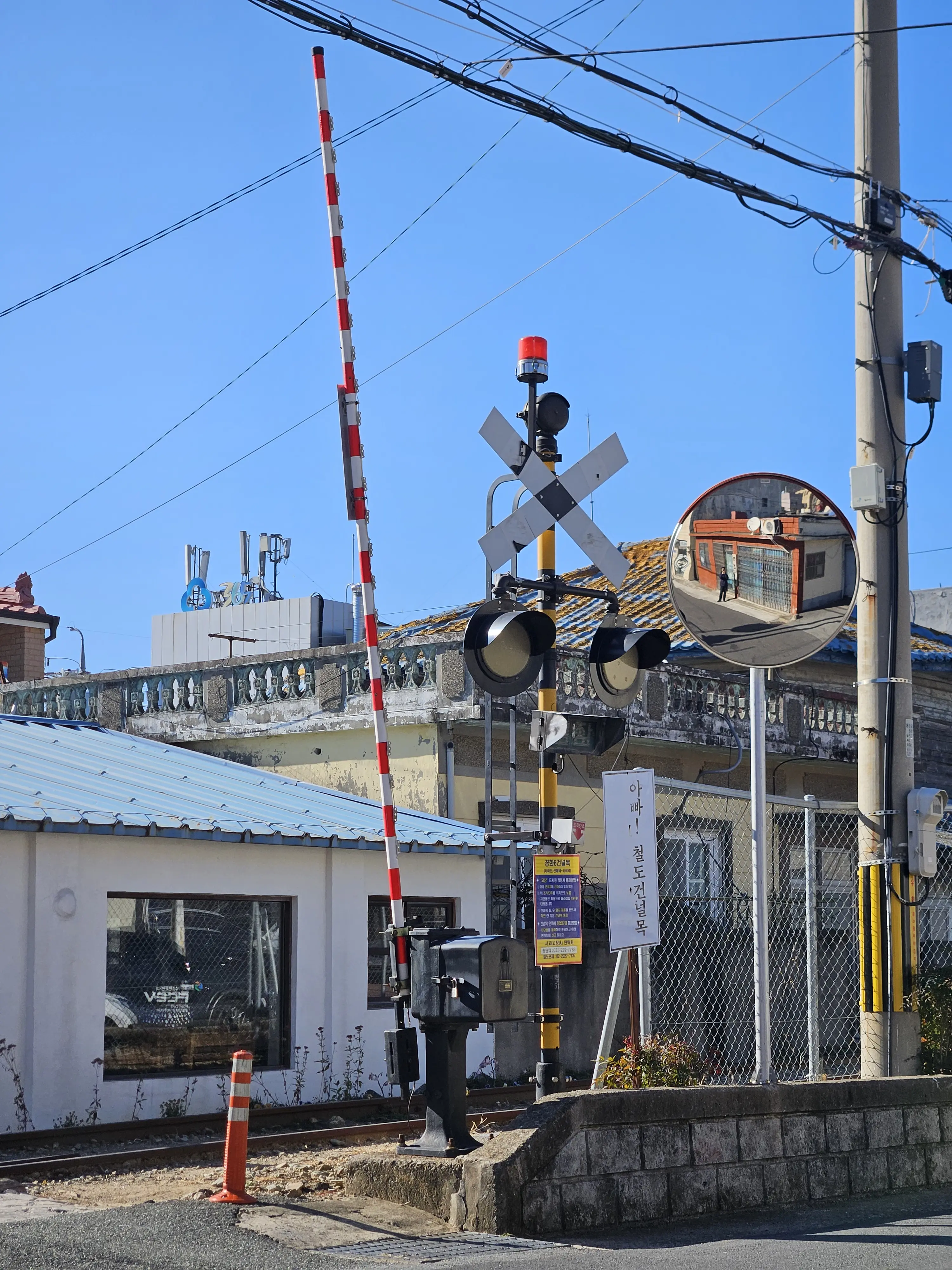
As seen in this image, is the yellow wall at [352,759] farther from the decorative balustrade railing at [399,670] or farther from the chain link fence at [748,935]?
the chain link fence at [748,935]

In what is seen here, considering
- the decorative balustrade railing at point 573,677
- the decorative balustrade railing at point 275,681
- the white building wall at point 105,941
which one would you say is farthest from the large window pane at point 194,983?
the decorative balustrade railing at point 573,677

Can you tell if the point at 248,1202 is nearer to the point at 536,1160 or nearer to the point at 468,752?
the point at 536,1160

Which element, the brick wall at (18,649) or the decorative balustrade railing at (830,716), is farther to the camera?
the brick wall at (18,649)

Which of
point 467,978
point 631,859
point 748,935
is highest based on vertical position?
point 631,859

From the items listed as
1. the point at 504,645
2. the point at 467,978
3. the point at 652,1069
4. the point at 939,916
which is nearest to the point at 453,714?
the point at 939,916

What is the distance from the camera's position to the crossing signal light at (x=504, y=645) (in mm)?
8875

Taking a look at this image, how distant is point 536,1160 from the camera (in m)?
7.84

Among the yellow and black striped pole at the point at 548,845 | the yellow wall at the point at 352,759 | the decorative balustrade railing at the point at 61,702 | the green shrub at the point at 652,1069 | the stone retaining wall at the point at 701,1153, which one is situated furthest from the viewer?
the decorative balustrade railing at the point at 61,702

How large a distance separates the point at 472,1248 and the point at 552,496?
4360mm

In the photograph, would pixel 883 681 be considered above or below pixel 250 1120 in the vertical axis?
above

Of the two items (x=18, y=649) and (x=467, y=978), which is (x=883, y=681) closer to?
(x=467, y=978)

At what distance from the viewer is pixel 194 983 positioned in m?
14.4

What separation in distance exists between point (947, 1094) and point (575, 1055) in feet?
27.4

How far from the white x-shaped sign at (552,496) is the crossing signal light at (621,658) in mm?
466
